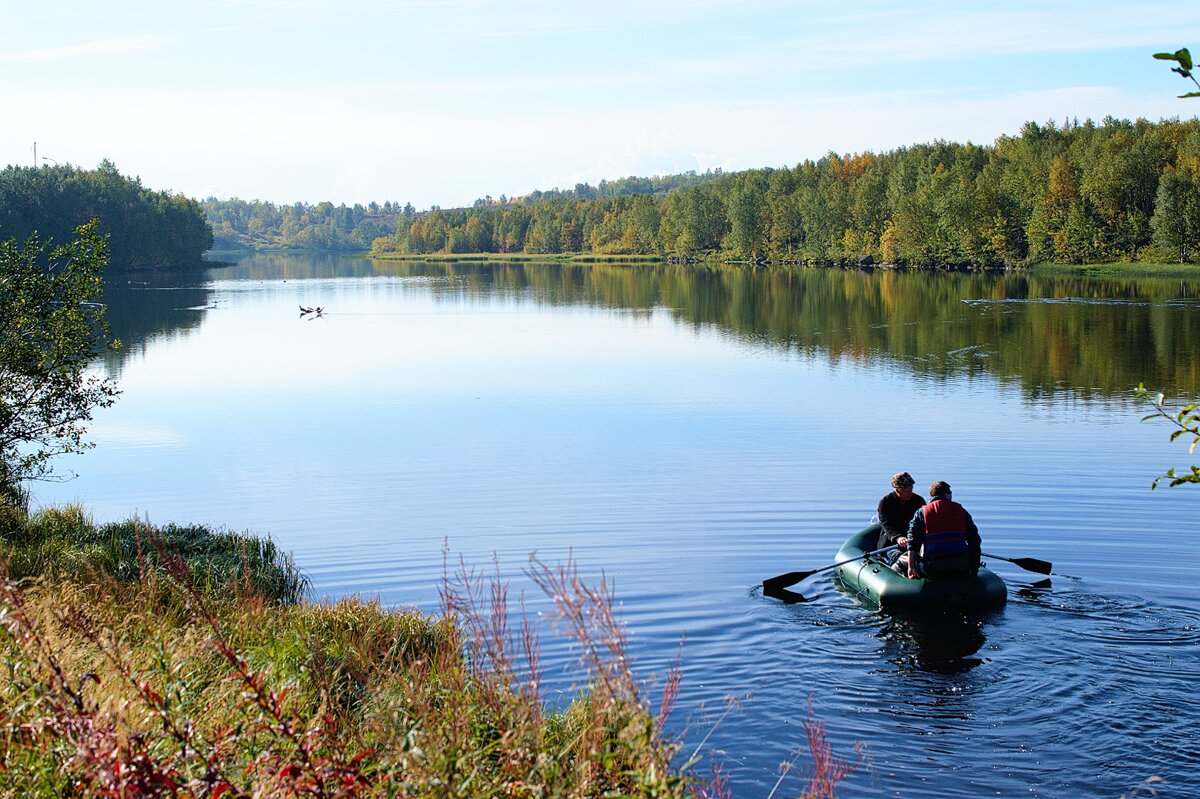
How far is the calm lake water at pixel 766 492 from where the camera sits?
885 centimetres

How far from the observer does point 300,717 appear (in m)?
6.32

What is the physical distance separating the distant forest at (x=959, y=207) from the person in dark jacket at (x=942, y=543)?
67.5 metres

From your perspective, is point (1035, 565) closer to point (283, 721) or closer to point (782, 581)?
point (782, 581)

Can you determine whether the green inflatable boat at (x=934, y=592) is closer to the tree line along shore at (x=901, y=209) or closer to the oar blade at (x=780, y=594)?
the oar blade at (x=780, y=594)

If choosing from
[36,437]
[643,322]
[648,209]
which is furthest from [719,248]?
[36,437]

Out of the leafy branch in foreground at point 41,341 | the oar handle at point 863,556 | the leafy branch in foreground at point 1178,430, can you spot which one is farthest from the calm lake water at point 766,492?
the leafy branch in foreground at point 1178,430

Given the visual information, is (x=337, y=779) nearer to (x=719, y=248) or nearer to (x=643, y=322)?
(x=643, y=322)

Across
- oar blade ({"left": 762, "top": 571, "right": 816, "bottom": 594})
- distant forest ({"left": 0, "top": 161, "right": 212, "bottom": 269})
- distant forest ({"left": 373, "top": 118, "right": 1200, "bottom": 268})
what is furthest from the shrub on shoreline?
distant forest ({"left": 0, "top": 161, "right": 212, "bottom": 269})

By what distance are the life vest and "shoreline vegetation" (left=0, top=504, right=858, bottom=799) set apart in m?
3.78

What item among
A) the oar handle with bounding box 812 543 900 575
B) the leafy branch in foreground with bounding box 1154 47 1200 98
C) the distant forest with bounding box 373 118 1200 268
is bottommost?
the oar handle with bounding box 812 543 900 575

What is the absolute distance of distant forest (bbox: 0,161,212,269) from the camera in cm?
9000

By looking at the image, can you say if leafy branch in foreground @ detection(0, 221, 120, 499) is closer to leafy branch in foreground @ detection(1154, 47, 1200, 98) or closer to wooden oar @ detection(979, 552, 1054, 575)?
wooden oar @ detection(979, 552, 1054, 575)

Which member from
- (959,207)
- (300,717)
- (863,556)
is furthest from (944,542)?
(959,207)

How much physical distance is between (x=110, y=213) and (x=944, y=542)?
4042 inches
